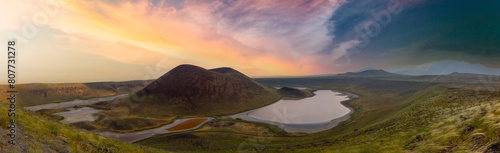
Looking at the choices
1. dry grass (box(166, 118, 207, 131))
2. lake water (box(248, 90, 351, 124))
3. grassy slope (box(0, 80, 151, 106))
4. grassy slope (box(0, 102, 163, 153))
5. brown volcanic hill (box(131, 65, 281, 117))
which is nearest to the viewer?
grassy slope (box(0, 102, 163, 153))

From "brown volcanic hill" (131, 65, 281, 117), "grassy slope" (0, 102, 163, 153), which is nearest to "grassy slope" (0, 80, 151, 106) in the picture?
"brown volcanic hill" (131, 65, 281, 117)

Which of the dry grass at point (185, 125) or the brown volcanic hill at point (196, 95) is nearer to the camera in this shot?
the dry grass at point (185, 125)

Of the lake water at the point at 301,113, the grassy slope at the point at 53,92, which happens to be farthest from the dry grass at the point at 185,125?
the grassy slope at the point at 53,92

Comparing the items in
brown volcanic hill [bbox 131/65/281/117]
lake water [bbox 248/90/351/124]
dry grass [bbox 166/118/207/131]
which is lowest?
dry grass [bbox 166/118/207/131]

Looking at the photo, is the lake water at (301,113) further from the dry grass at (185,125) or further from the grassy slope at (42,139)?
the grassy slope at (42,139)

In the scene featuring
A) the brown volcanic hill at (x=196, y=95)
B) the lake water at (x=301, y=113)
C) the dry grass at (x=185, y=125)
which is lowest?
the dry grass at (x=185, y=125)

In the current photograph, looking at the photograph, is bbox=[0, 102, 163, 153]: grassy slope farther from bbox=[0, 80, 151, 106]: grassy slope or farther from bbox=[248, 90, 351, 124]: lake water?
bbox=[0, 80, 151, 106]: grassy slope

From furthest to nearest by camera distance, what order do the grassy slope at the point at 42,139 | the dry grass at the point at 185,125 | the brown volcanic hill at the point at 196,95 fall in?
the brown volcanic hill at the point at 196,95
the dry grass at the point at 185,125
the grassy slope at the point at 42,139

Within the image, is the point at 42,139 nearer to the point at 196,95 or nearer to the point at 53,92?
the point at 196,95
